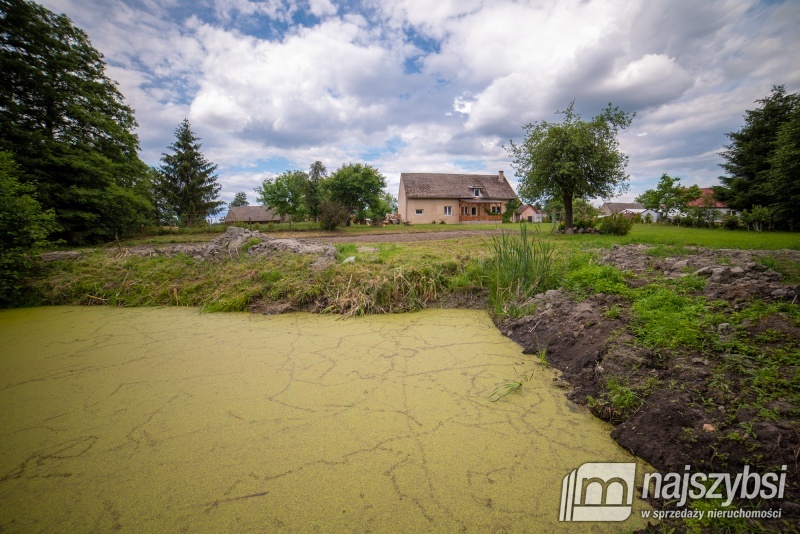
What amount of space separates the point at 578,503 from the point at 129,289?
6.83 meters

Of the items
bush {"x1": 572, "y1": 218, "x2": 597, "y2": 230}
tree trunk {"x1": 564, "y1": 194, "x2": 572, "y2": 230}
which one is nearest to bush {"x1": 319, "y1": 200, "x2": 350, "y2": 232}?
tree trunk {"x1": 564, "y1": 194, "x2": 572, "y2": 230}

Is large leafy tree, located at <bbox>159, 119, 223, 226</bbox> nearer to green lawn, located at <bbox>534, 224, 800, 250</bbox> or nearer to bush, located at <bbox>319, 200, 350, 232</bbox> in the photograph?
bush, located at <bbox>319, 200, 350, 232</bbox>

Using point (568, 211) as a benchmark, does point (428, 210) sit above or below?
above

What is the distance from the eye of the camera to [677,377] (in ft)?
6.63

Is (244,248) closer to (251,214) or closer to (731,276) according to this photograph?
(731,276)

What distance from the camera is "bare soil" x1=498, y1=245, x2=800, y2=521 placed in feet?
4.84

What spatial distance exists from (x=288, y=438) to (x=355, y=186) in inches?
967

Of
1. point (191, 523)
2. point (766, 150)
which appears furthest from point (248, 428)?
point (766, 150)

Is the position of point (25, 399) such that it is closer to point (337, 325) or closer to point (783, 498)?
point (337, 325)

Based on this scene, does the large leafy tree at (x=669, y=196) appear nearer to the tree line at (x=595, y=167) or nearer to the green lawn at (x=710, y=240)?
the tree line at (x=595, y=167)

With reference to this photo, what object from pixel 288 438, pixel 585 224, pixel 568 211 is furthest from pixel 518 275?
pixel 568 211

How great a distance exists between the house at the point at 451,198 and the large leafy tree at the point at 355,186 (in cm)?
334

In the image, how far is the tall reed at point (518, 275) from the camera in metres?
4.19

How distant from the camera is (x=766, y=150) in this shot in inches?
698
